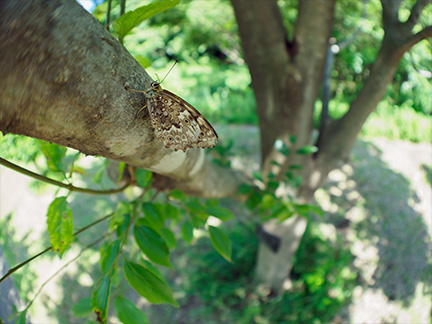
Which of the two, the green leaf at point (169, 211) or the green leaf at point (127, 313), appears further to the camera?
the green leaf at point (169, 211)

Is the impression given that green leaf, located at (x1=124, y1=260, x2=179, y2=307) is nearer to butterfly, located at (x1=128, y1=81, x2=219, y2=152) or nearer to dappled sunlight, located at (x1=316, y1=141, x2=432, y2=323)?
butterfly, located at (x1=128, y1=81, x2=219, y2=152)

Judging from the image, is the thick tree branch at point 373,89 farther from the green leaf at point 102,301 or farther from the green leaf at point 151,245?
the green leaf at point 102,301

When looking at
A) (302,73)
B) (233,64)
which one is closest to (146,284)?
(302,73)

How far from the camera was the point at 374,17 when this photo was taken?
17.1 ft

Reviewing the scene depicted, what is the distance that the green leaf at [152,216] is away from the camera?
1128 millimetres

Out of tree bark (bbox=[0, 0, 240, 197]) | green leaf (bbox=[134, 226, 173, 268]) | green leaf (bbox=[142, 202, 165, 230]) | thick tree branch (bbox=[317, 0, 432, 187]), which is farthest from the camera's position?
thick tree branch (bbox=[317, 0, 432, 187])

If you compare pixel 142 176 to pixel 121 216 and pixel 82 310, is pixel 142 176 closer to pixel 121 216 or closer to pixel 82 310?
pixel 121 216

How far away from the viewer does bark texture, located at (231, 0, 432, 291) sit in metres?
1.73

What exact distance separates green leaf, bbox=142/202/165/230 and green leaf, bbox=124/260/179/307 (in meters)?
0.22

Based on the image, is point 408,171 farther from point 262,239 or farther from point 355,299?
point 262,239

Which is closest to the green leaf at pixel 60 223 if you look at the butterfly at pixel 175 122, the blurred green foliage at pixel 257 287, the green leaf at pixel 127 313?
the green leaf at pixel 127 313

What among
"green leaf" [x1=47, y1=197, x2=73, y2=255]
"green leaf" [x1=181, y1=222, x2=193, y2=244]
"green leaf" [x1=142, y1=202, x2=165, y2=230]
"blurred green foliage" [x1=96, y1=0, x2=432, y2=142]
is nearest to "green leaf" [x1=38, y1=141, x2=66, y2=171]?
"green leaf" [x1=47, y1=197, x2=73, y2=255]

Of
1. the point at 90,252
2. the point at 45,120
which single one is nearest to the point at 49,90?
the point at 45,120

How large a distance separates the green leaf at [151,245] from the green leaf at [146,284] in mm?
75
